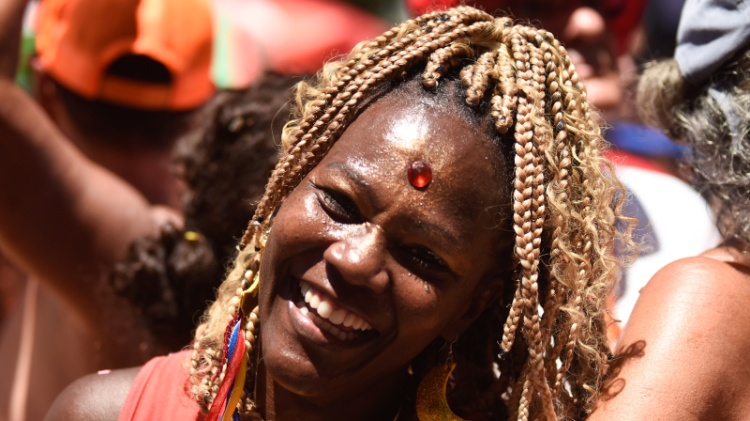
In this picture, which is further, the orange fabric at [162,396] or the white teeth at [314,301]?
the orange fabric at [162,396]

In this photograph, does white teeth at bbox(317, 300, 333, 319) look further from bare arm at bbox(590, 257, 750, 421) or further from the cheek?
bare arm at bbox(590, 257, 750, 421)

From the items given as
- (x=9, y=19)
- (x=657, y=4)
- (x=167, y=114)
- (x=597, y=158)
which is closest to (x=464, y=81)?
(x=597, y=158)

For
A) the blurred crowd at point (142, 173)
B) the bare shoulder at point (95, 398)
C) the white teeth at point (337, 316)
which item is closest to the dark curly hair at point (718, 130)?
the blurred crowd at point (142, 173)

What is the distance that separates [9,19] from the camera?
2908mm

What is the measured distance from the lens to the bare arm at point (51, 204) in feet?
9.27

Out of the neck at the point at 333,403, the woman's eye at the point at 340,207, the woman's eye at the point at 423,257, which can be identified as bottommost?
the neck at the point at 333,403

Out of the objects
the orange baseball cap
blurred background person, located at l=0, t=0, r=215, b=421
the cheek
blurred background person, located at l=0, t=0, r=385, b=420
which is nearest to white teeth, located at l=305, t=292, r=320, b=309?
the cheek

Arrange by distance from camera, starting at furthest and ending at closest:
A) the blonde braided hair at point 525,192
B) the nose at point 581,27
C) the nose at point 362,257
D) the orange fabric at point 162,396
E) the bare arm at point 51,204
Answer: the nose at point 581,27 < the bare arm at point 51,204 < the orange fabric at point 162,396 < the blonde braided hair at point 525,192 < the nose at point 362,257

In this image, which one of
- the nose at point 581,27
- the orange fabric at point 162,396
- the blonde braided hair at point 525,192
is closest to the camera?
the blonde braided hair at point 525,192

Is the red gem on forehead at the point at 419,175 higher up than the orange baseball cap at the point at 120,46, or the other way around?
the red gem on forehead at the point at 419,175

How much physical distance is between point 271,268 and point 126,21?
1929 millimetres

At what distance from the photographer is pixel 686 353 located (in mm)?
1926

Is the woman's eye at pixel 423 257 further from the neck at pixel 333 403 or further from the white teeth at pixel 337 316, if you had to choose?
the neck at pixel 333 403

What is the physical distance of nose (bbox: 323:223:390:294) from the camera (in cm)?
176
